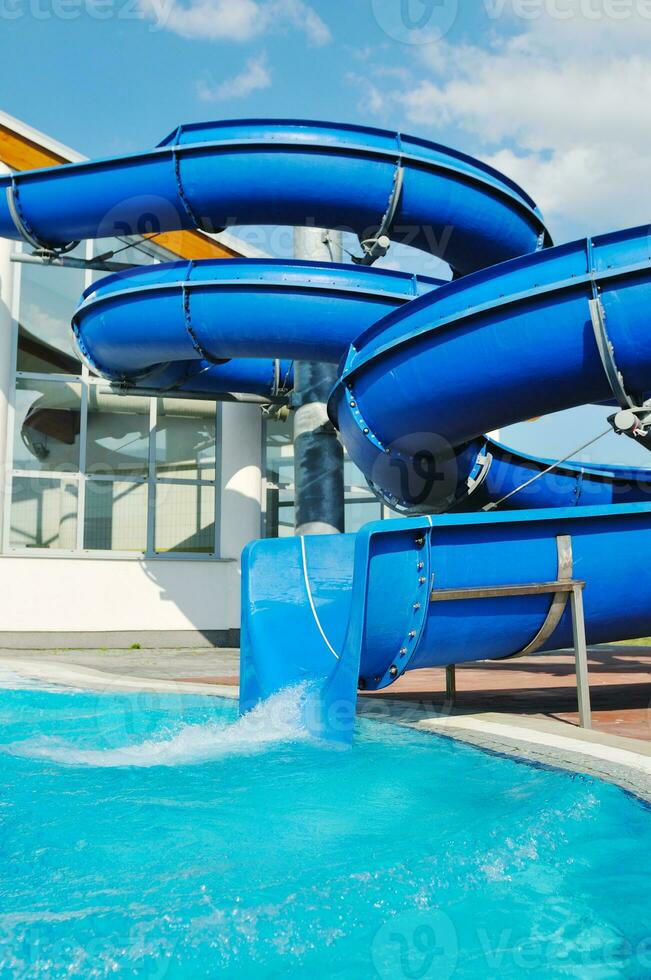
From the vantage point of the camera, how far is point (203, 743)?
14.2 feet

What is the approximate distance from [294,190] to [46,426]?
19.3 ft

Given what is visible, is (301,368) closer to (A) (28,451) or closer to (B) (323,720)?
(A) (28,451)

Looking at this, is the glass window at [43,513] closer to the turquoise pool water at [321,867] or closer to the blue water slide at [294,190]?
the blue water slide at [294,190]

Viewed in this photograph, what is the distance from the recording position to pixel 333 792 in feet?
10.7

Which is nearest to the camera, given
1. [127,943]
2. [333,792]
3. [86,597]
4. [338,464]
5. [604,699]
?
[127,943]

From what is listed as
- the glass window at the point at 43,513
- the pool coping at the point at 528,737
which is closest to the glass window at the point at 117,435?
the glass window at the point at 43,513

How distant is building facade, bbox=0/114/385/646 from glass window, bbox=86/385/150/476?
0.02m

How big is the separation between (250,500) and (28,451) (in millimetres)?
3309

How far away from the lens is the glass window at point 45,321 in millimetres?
11938

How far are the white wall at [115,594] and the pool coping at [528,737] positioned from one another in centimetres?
527

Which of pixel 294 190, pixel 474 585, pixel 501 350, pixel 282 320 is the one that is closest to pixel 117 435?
pixel 282 320

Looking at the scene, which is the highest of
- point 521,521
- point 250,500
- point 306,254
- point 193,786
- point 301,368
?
point 306,254

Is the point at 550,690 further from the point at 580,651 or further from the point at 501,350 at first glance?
the point at 501,350

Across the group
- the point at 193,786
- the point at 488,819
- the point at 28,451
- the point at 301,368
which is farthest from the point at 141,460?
the point at 488,819
